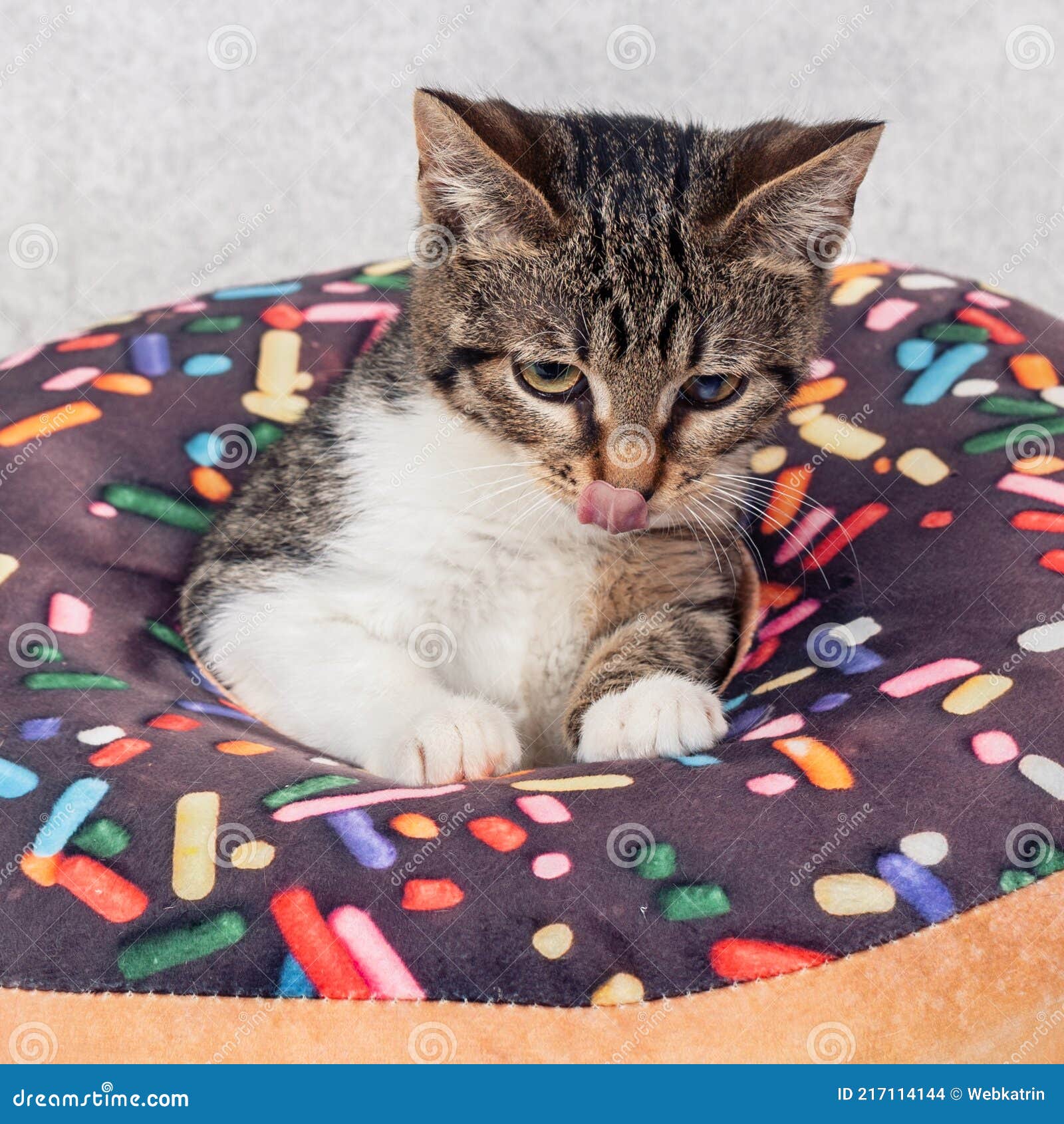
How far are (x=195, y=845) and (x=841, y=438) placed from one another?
4.63 feet

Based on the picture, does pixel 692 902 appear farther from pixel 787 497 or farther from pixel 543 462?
pixel 787 497

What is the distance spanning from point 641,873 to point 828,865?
0.20 metres

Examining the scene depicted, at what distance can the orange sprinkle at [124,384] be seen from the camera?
2410mm

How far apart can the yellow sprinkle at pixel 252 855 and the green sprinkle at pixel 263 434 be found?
1.23 metres

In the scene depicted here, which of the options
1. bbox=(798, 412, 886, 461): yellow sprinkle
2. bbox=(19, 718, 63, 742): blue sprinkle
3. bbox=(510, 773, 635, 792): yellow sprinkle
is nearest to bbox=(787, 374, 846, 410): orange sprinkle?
bbox=(798, 412, 886, 461): yellow sprinkle

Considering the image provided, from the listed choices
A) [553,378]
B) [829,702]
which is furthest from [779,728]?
[553,378]

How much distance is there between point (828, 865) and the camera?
1.33 meters

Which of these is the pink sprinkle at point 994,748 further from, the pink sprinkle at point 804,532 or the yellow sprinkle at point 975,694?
the pink sprinkle at point 804,532

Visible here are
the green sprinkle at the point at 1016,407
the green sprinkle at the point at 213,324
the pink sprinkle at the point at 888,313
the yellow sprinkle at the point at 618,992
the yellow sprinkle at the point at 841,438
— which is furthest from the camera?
the green sprinkle at the point at 213,324

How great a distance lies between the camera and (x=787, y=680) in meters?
1.83

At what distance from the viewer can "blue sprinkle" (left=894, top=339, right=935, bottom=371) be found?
2332mm

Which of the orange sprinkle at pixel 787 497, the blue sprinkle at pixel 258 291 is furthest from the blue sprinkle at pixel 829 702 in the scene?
the blue sprinkle at pixel 258 291

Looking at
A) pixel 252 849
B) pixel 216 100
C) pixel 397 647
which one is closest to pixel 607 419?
pixel 397 647

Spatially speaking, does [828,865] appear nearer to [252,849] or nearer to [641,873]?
[641,873]
